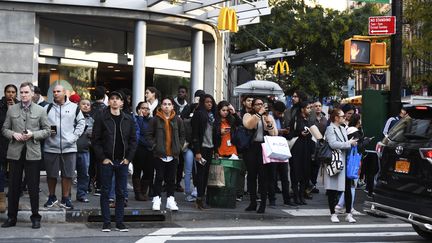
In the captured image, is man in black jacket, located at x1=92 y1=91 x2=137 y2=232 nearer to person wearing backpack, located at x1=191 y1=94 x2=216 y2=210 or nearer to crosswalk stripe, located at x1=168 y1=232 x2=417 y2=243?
crosswalk stripe, located at x1=168 y1=232 x2=417 y2=243

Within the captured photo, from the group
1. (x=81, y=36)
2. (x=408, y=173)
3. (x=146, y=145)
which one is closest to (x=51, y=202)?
(x=146, y=145)

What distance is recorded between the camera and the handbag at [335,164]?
9.98 m

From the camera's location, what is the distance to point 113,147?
28.8 ft

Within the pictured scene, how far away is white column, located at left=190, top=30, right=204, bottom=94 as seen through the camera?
18.1 m

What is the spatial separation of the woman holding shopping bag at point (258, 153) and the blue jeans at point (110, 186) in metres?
2.68

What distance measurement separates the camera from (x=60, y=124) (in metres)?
9.69

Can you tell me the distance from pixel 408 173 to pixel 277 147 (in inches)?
130

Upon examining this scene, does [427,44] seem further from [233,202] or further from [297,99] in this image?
[233,202]

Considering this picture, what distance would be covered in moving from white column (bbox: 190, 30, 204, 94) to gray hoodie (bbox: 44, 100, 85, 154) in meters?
8.65

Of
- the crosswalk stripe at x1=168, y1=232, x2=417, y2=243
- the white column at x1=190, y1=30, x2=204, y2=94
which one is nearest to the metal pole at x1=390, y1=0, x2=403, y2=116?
the crosswalk stripe at x1=168, y1=232, x2=417, y2=243

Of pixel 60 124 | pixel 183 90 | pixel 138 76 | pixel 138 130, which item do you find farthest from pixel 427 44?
pixel 60 124

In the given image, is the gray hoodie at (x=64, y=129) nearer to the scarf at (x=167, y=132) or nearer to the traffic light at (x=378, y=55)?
the scarf at (x=167, y=132)

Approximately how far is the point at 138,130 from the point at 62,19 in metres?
6.47

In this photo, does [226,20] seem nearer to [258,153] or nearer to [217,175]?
[258,153]
